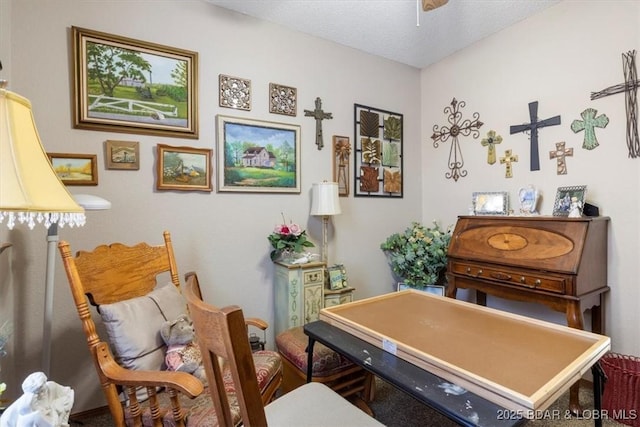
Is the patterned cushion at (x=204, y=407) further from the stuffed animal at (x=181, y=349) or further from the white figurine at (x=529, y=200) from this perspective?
the white figurine at (x=529, y=200)

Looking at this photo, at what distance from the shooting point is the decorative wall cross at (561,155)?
2.33 m

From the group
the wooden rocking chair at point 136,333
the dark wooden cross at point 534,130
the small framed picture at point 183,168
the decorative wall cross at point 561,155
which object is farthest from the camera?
the dark wooden cross at point 534,130

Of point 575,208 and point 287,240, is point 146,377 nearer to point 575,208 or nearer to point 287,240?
point 287,240

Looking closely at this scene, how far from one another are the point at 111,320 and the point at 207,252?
36.4 inches

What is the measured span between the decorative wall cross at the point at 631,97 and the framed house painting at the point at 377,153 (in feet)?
5.60

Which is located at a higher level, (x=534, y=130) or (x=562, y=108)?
(x=562, y=108)

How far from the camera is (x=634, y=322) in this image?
2041mm

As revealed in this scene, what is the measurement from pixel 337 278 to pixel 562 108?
7.15 ft

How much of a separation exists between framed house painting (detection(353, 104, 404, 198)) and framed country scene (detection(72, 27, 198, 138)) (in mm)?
1505

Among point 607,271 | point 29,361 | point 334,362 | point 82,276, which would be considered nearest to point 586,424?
point 607,271

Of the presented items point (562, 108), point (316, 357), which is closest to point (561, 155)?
point (562, 108)

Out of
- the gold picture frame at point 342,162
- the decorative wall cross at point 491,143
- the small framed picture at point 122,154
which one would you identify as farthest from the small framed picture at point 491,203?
the small framed picture at point 122,154

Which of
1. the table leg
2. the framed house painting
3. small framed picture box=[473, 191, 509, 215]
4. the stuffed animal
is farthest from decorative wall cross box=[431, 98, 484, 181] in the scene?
the stuffed animal

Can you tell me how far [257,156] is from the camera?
2488 mm
